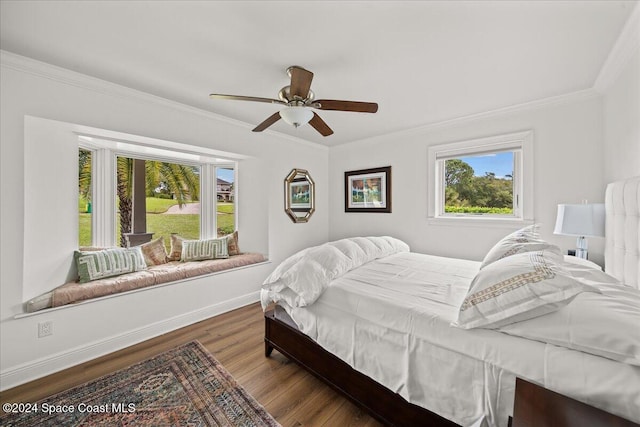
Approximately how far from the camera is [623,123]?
188 centimetres

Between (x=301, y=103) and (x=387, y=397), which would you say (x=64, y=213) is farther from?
(x=387, y=397)

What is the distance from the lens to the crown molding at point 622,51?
4.96ft

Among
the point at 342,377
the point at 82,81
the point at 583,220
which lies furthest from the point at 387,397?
the point at 82,81

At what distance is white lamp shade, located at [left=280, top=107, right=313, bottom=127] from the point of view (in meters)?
1.98

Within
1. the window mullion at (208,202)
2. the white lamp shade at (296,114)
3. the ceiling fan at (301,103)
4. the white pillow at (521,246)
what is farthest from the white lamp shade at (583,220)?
the window mullion at (208,202)

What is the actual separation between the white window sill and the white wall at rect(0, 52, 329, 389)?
9.14 ft

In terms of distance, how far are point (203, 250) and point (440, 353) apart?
312 centimetres

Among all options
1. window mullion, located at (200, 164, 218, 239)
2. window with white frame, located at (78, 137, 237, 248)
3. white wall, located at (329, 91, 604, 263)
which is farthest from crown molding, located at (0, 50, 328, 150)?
white wall, located at (329, 91, 604, 263)

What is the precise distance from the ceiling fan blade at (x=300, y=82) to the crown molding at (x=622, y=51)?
1.88 metres

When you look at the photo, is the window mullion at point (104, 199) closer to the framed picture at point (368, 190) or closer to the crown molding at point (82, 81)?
the crown molding at point (82, 81)

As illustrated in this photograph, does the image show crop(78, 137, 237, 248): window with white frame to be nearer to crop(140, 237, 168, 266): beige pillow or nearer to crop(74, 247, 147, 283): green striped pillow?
crop(140, 237, 168, 266): beige pillow

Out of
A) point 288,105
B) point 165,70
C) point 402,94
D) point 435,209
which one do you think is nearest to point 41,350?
point 165,70

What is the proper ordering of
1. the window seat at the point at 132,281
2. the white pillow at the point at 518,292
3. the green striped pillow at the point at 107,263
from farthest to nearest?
the green striped pillow at the point at 107,263
the window seat at the point at 132,281
the white pillow at the point at 518,292

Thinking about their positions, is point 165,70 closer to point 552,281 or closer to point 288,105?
point 288,105
